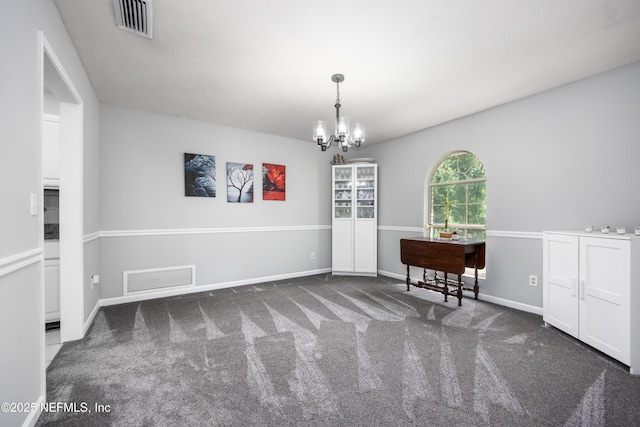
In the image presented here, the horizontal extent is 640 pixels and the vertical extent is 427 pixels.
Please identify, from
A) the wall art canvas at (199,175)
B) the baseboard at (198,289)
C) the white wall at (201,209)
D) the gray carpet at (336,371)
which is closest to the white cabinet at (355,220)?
the white wall at (201,209)

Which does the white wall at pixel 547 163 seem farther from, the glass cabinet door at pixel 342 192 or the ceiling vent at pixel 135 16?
the ceiling vent at pixel 135 16

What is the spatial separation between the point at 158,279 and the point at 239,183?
1684 mm

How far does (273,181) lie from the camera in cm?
470

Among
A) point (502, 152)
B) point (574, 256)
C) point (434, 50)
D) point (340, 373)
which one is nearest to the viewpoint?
point (340, 373)

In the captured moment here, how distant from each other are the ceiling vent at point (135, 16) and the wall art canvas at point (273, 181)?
8.66 ft

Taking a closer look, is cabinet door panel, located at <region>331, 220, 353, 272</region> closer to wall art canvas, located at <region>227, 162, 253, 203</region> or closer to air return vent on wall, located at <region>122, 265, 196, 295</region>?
wall art canvas, located at <region>227, 162, 253, 203</region>

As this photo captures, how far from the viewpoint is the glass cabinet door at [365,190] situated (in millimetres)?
4973

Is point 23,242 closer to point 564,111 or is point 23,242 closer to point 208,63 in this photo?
point 208,63

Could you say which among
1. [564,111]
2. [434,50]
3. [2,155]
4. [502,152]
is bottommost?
[2,155]

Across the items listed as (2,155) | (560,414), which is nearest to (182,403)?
(2,155)

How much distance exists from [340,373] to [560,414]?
1216mm

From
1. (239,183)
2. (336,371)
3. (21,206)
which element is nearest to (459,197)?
(336,371)

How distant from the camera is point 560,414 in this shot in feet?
5.08

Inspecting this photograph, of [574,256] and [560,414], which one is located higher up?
[574,256]
